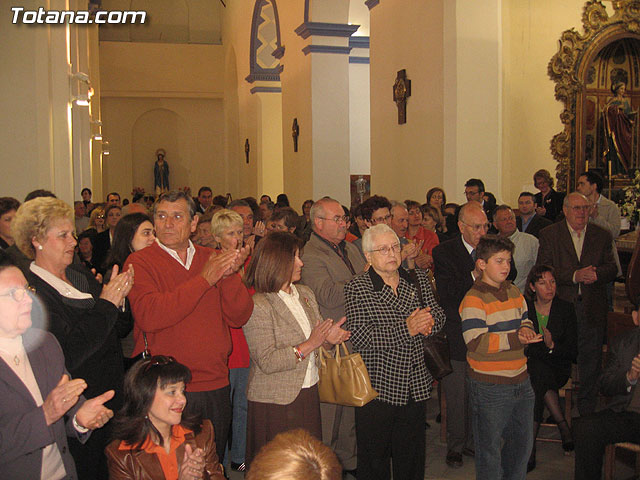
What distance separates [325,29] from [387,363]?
1045 cm

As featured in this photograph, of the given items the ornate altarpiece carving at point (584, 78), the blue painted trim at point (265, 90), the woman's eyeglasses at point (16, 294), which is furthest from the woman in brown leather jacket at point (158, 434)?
the blue painted trim at point (265, 90)

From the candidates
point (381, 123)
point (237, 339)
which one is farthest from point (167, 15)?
point (237, 339)

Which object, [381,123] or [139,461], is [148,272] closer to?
[139,461]

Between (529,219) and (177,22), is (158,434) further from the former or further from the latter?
(177,22)

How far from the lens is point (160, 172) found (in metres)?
27.4

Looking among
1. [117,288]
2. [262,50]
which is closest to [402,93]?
[117,288]

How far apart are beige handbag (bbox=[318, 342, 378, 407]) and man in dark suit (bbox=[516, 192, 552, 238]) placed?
159 inches

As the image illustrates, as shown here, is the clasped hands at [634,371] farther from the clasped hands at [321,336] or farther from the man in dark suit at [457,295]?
the clasped hands at [321,336]

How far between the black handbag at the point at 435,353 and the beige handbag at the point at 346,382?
501 millimetres

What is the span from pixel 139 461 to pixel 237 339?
189 cm

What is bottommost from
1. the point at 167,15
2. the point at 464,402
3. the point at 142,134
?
the point at 464,402

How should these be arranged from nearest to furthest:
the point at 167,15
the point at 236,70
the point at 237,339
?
the point at 237,339, the point at 236,70, the point at 167,15

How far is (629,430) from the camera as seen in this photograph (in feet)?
13.0

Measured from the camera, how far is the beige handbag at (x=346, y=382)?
141 inches
